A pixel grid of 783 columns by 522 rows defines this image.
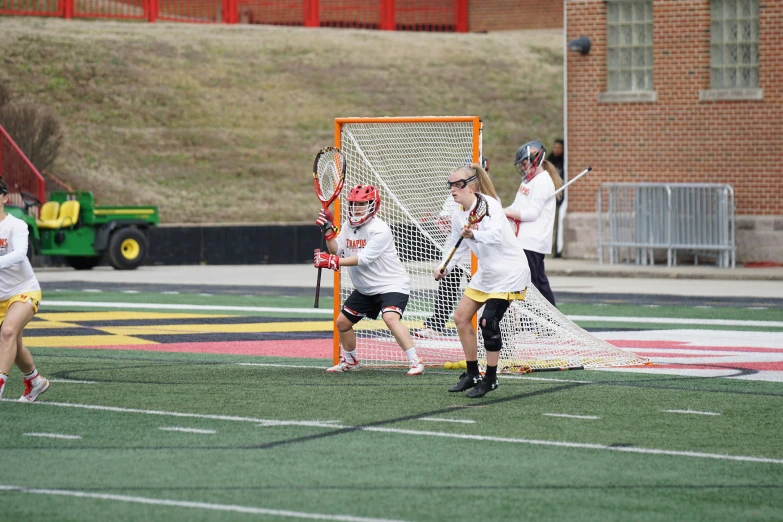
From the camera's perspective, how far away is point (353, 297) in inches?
444

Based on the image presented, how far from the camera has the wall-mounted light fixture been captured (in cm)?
2577

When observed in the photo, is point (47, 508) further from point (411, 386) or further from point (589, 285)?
point (589, 285)

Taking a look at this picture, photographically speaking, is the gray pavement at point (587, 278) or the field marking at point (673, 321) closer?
the field marking at point (673, 321)

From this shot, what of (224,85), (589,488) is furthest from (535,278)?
(224,85)

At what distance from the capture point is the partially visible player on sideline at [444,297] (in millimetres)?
13195

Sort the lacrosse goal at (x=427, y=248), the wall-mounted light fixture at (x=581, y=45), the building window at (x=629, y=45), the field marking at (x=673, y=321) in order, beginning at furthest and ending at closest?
the wall-mounted light fixture at (x=581, y=45), the building window at (x=629, y=45), the field marking at (x=673, y=321), the lacrosse goal at (x=427, y=248)

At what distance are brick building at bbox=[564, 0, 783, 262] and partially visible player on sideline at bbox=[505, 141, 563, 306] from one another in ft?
40.4

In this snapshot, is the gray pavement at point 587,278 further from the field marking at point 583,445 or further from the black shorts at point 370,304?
the field marking at point 583,445

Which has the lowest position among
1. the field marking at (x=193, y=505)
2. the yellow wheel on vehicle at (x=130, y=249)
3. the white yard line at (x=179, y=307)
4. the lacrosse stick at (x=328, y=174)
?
the field marking at (x=193, y=505)

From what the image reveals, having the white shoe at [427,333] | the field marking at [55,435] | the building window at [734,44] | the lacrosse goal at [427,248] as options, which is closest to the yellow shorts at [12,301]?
the field marking at [55,435]

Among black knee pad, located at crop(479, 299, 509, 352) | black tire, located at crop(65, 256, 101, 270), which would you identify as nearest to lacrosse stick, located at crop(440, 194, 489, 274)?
black knee pad, located at crop(479, 299, 509, 352)

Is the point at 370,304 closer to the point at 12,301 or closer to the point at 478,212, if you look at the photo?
the point at 478,212

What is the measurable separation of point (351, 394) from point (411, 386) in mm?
659

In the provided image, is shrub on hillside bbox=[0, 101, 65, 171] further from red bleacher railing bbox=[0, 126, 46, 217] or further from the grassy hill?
red bleacher railing bbox=[0, 126, 46, 217]
